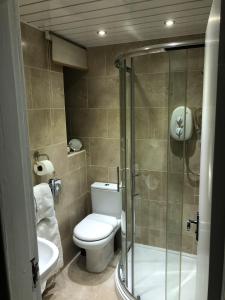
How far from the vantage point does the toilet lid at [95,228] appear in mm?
2314

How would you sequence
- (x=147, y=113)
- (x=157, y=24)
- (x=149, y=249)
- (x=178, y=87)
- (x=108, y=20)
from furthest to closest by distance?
(x=149, y=249), (x=147, y=113), (x=178, y=87), (x=157, y=24), (x=108, y=20)

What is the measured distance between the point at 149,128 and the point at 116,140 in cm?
44

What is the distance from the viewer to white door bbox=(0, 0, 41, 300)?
0.66 metres

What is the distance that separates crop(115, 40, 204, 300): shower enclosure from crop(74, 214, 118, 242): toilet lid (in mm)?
190

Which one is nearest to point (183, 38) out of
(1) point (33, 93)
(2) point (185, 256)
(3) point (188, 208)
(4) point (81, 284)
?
(1) point (33, 93)

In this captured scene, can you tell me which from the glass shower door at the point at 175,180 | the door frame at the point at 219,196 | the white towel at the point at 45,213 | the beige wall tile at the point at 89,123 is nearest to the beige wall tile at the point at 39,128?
the white towel at the point at 45,213

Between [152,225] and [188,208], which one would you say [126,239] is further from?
[188,208]

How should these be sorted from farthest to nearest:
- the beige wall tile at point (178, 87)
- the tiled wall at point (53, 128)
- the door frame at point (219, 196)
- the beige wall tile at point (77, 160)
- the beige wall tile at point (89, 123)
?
the beige wall tile at point (89, 123) < the beige wall tile at point (77, 160) < the beige wall tile at point (178, 87) < the tiled wall at point (53, 128) < the door frame at point (219, 196)

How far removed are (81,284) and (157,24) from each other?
247cm

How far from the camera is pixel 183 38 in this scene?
233cm

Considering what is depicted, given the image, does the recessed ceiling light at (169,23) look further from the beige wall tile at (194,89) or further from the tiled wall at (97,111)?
the tiled wall at (97,111)

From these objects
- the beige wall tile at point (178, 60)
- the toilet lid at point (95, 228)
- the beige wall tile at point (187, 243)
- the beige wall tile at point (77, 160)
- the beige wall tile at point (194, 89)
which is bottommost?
the beige wall tile at point (187, 243)

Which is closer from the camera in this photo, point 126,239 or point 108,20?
point 108,20

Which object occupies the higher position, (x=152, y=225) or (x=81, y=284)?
(x=152, y=225)
